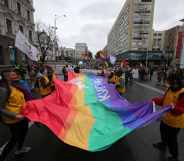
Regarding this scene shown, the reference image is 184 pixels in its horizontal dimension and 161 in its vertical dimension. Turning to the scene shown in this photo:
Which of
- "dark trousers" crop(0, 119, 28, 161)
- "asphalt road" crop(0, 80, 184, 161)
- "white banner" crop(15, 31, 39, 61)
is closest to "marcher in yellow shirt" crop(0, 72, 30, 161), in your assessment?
"dark trousers" crop(0, 119, 28, 161)

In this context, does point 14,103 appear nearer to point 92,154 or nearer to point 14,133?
point 14,133

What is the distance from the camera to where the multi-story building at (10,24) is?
21.4m

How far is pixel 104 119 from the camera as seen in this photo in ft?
12.1

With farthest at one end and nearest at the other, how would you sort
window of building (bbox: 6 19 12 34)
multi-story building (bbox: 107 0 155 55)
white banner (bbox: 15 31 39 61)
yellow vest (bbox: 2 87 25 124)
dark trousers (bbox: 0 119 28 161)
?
multi-story building (bbox: 107 0 155 55)
window of building (bbox: 6 19 12 34)
white banner (bbox: 15 31 39 61)
dark trousers (bbox: 0 119 28 161)
yellow vest (bbox: 2 87 25 124)

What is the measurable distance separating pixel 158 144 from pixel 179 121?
1124 mm

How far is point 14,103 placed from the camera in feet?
10.1

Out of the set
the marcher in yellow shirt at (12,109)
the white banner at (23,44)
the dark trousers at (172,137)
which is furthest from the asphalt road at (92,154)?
the white banner at (23,44)

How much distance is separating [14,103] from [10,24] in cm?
2458

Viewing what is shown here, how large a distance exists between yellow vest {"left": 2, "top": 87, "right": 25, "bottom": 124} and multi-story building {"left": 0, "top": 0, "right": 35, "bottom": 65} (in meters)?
20.4

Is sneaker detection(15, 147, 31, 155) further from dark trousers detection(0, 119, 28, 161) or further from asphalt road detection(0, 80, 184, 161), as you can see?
dark trousers detection(0, 119, 28, 161)

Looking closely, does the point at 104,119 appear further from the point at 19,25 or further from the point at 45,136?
the point at 19,25

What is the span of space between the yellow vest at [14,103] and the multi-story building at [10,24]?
2036cm

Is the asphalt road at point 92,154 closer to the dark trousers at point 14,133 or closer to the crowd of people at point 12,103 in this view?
the dark trousers at point 14,133

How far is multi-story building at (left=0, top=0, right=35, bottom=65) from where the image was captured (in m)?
21.4
